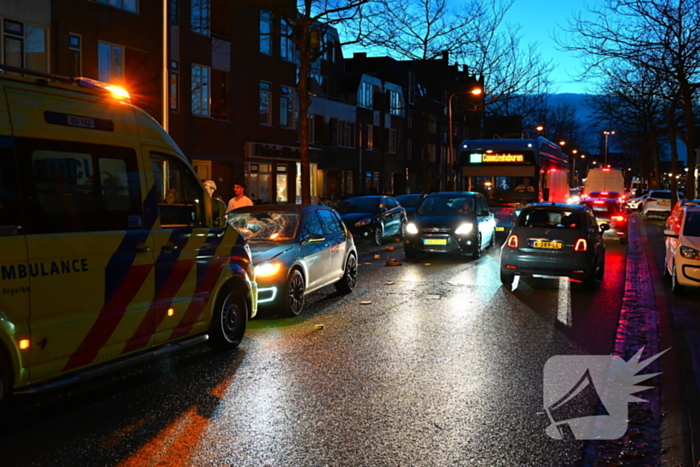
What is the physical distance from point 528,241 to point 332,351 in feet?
21.7

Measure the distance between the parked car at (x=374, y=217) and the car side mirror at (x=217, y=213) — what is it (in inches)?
596

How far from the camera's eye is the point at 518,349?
8.44m

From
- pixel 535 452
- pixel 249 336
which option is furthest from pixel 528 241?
pixel 535 452

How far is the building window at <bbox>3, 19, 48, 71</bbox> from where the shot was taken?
21734mm

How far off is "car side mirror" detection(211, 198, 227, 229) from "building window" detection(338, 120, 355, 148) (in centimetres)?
4392

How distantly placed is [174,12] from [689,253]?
2194 cm

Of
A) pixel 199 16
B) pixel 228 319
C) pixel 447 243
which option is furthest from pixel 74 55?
pixel 228 319

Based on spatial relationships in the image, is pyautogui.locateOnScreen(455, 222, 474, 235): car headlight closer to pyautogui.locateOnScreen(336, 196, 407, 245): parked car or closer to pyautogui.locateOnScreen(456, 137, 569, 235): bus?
pyautogui.locateOnScreen(336, 196, 407, 245): parked car

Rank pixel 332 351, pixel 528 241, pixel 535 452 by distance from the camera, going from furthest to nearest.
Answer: pixel 528 241, pixel 332 351, pixel 535 452

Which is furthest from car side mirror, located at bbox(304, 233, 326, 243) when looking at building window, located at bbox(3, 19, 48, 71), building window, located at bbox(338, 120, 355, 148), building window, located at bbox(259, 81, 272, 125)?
building window, located at bbox(338, 120, 355, 148)

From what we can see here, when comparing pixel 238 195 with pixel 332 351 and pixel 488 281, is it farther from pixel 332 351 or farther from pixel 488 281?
pixel 332 351

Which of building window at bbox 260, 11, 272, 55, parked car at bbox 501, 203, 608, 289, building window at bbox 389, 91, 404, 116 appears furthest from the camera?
building window at bbox 389, 91, 404, 116

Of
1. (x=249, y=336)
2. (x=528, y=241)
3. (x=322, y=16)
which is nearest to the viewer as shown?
(x=249, y=336)

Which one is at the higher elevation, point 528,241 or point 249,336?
point 528,241
